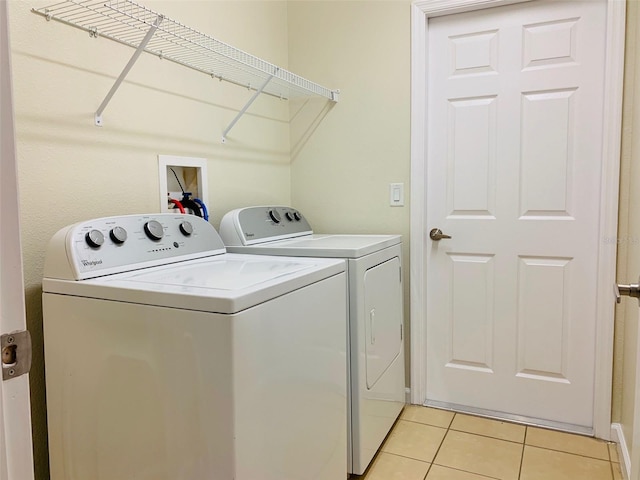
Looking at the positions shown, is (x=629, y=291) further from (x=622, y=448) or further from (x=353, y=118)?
(x=353, y=118)

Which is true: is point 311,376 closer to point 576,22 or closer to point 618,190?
point 618,190

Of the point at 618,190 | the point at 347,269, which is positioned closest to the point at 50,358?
the point at 347,269

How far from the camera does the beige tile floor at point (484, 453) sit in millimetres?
1842

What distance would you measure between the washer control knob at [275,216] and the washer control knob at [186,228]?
1.91ft

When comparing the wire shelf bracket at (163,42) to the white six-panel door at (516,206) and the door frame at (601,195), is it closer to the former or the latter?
the door frame at (601,195)

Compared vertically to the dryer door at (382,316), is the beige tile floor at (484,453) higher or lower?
lower

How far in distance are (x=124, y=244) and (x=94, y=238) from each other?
4.1 inches

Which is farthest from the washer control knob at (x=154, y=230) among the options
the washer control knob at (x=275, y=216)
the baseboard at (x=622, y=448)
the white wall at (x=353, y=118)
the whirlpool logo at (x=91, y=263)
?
the baseboard at (x=622, y=448)

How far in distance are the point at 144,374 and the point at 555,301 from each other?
190cm

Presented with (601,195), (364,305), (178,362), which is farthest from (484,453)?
(178,362)

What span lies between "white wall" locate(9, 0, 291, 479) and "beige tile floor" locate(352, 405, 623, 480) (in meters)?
1.34

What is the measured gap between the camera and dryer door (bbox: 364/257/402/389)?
1826 millimetres

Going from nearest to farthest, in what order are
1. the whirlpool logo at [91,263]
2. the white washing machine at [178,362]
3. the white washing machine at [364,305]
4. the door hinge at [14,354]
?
1. the door hinge at [14,354]
2. the white washing machine at [178,362]
3. the whirlpool logo at [91,263]
4. the white washing machine at [364,305]

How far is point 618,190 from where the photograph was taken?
1.98 m
